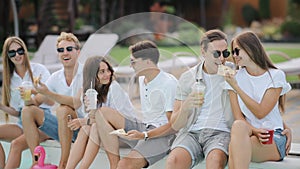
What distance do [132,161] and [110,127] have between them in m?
0.25

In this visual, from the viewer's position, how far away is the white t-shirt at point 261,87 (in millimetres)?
3473

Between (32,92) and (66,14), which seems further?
→ (66,14)

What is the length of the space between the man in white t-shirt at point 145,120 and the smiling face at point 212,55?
0.76 feet

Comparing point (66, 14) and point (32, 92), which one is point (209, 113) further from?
point (66, 14)

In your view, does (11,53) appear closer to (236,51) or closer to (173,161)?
(173,161)

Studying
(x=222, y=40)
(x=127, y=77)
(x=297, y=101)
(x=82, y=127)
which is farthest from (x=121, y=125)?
(x=297, y=101)

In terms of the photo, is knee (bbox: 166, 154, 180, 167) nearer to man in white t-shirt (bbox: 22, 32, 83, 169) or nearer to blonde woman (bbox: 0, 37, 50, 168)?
man in white t-shirt (bbox: 22, 32, 83, 169)

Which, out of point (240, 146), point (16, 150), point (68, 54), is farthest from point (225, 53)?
point (16, 150)

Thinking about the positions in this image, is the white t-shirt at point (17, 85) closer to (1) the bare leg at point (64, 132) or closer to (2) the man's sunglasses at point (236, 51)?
(1) the bare leg at point (64, 132)

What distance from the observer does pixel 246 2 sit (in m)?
22.5

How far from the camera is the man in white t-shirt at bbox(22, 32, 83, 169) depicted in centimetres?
400

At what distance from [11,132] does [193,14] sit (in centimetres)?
1882

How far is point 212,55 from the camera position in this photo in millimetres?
3566

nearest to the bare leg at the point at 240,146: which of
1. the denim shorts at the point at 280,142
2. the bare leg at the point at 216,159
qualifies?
the bare leg at the point at 216,159
